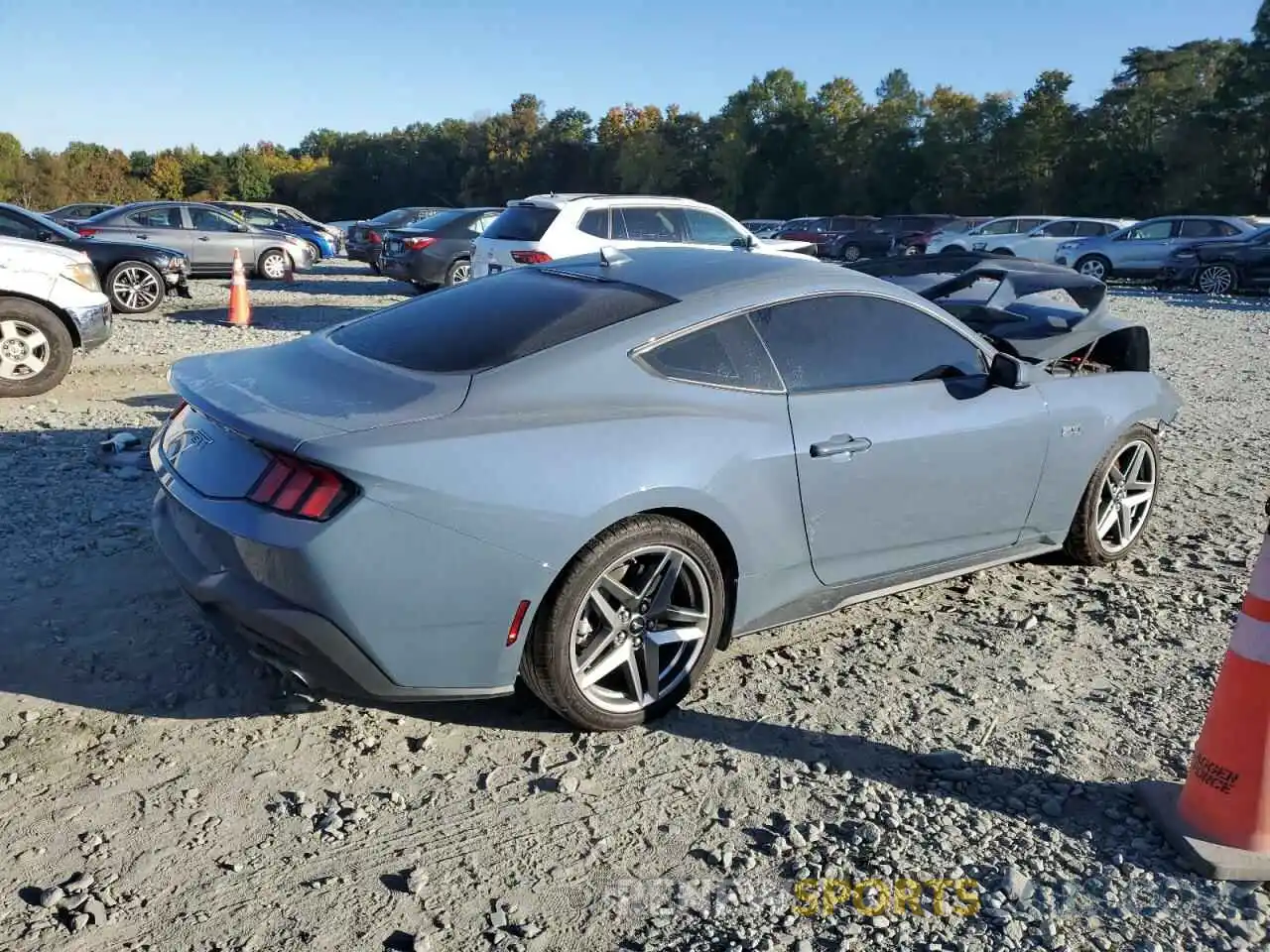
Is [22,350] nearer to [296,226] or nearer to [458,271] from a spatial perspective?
[458,271]

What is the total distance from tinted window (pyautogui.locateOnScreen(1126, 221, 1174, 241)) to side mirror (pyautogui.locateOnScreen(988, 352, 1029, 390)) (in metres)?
22.4

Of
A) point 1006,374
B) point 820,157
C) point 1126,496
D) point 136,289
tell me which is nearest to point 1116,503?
point 1126,496

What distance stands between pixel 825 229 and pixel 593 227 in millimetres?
25736

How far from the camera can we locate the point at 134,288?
14.3 metres

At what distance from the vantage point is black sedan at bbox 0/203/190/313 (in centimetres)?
1368

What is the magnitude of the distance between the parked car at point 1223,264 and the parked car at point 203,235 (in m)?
17.8

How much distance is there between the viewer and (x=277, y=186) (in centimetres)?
7894

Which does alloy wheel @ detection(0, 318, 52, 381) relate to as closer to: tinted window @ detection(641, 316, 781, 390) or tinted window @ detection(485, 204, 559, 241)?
tinted window @ detection(641, 316, 781, 390)

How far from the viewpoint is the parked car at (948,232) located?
102ft

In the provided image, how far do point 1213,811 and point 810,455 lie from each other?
5.24ft

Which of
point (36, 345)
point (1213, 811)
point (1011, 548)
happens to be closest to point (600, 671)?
point (1213, 811)

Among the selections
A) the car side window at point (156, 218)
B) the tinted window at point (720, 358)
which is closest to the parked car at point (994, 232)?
the car side window at point (156, 218)

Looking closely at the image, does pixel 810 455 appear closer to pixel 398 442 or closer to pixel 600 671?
pixel 600 671

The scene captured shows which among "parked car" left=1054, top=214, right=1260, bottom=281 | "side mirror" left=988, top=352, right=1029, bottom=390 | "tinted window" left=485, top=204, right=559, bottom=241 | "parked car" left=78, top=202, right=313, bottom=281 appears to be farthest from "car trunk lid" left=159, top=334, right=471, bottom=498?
"parked car" left=1054, top=214, right=1260, bottom=281
